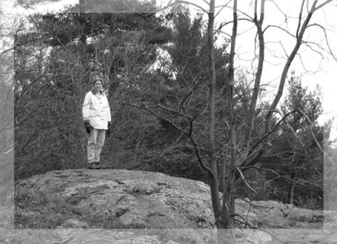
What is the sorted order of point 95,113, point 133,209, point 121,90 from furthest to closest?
point 121,90 → point 95,113 → point 133,209

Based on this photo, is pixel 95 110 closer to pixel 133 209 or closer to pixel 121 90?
pixel 133 209

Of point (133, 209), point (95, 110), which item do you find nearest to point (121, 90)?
point (95, 110)

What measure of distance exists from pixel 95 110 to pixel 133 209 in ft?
6.30

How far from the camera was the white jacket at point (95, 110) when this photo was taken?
9.05 metres

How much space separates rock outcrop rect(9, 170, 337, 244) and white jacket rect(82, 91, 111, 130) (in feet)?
2.71

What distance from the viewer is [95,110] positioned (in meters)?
9.08

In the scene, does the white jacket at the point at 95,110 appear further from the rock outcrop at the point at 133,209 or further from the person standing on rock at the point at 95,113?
the rock outcrop at the point at 133,209

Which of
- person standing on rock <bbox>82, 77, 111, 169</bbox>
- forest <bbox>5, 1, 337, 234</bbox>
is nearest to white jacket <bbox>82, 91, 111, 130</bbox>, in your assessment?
person standing on rock <bbox>82, 77, 111, 169</bbox>

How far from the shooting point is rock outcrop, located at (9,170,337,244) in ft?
23.5

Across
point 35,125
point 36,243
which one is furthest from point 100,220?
point 35,125

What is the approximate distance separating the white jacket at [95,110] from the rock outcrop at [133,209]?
0.83m

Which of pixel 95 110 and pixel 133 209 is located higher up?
pixel 95 110

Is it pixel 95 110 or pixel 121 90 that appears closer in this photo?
pixel 95 110

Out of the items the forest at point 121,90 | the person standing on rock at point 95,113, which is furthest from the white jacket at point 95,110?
the forest at point 121,90
